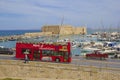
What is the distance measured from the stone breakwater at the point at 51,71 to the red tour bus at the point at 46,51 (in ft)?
8.34

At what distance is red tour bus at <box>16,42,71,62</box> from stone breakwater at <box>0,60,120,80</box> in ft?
8.34

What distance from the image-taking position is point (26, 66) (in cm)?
3678

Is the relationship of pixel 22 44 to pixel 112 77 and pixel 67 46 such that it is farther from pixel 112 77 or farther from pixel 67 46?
pixel 112 77

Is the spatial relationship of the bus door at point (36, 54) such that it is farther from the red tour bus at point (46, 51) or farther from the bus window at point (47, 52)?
the bus window at point (47, 52)

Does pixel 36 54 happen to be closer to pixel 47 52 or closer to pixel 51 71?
pixel 47 52

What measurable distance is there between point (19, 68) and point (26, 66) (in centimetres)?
99

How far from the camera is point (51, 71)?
3572 cm

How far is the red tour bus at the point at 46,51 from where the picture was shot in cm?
3916

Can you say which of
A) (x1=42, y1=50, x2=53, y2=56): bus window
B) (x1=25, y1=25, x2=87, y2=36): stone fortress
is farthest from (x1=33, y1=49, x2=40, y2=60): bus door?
(x1=25, y1=25, x2=87, y2=36): stone fortress

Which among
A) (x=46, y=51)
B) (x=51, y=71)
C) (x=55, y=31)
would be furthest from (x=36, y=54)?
(x=55, y=31)

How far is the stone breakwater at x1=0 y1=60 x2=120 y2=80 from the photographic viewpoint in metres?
33.3

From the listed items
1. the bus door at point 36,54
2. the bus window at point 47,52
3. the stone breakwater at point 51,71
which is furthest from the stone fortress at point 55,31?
the stone breakwater at point 51,71

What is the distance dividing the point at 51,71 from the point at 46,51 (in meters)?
4.96

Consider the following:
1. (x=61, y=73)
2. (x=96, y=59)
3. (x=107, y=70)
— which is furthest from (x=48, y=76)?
(x=96, y=59)
